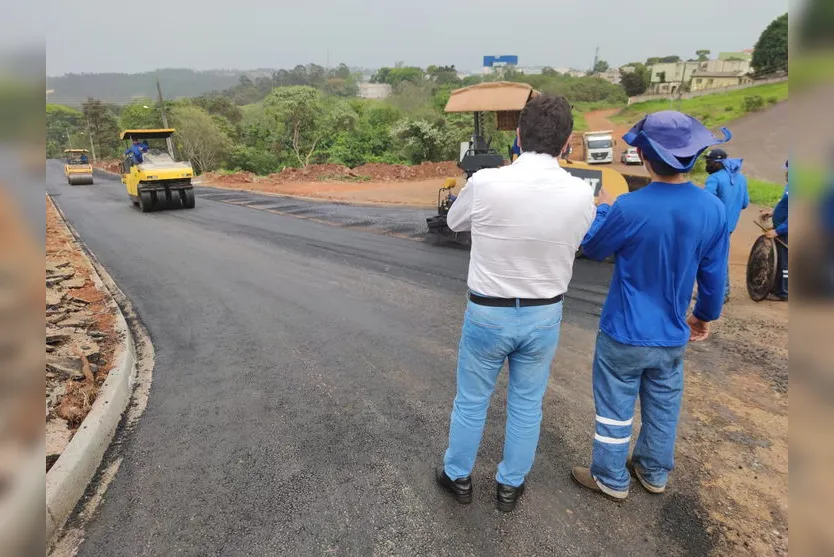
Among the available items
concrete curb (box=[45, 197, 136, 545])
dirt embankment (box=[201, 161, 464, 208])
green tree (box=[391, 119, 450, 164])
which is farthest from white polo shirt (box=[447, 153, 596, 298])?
green tree (box=[391, 119, 450, 164])

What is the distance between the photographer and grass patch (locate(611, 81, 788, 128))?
4016 cm

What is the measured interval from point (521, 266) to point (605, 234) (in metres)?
0.51

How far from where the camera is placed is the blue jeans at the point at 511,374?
92.7 inches

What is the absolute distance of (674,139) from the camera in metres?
2.33

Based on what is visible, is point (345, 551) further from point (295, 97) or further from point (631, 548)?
point (295, 97)

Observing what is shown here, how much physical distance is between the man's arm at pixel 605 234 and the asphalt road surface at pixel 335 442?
1.37m

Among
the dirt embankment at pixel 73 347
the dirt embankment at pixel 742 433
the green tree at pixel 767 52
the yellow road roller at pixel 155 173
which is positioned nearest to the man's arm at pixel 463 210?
the dirt embankment at pixel 73 347

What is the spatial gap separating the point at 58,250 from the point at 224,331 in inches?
258

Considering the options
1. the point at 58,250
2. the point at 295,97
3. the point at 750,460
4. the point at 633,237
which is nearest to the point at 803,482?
the point at 633,237

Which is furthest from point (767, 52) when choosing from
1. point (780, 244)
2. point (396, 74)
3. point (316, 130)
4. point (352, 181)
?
point (396, 74)

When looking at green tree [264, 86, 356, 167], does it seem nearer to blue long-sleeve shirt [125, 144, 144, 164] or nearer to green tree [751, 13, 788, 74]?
blue long-sleeve shirt [125, 144, 144, 164]

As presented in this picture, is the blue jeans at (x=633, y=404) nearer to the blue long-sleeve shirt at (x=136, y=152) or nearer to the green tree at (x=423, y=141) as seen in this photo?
the blue long-sleeve shirt at (x=136, y=152)

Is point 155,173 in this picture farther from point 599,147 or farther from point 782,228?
point 599,147

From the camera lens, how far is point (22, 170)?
78 cm
